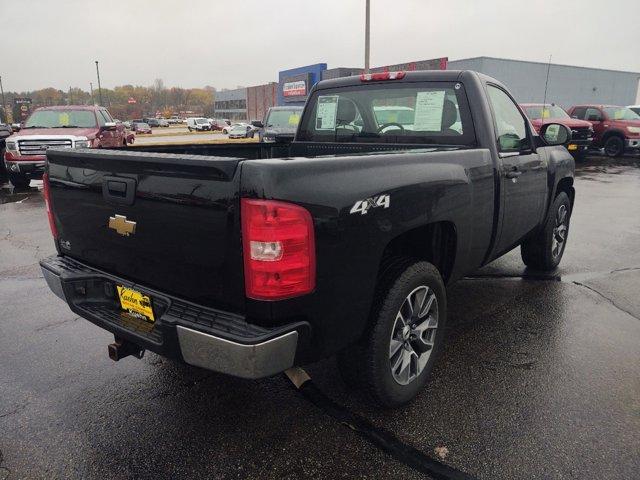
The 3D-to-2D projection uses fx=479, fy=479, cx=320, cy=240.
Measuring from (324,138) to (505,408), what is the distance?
255 centimetres

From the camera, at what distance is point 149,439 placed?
2.48m

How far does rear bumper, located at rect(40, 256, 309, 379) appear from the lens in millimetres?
1909

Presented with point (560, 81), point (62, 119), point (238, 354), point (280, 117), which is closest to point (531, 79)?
point (560, 81)

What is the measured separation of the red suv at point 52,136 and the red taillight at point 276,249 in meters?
9.19

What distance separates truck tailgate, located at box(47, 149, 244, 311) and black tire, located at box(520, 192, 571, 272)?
372cm

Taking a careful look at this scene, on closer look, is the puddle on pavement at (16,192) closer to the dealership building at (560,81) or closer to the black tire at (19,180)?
the black tire at (19,180)

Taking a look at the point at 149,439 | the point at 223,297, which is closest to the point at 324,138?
the point at 223,297

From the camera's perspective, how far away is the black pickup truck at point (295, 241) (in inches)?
76.2

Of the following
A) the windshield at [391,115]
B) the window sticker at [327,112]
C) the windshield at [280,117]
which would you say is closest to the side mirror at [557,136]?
the windshield at [391,115]

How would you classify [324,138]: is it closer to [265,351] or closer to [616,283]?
[265,351]

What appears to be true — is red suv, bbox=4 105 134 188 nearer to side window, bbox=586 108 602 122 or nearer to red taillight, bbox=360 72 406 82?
red taillight, bbox=360 72 406 82

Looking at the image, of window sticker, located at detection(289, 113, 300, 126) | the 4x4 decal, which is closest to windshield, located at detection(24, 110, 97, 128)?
window sticker, located at detection(289, 113, 300, 126)

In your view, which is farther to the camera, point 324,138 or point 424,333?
point 324,138

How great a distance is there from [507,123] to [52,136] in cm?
1037
